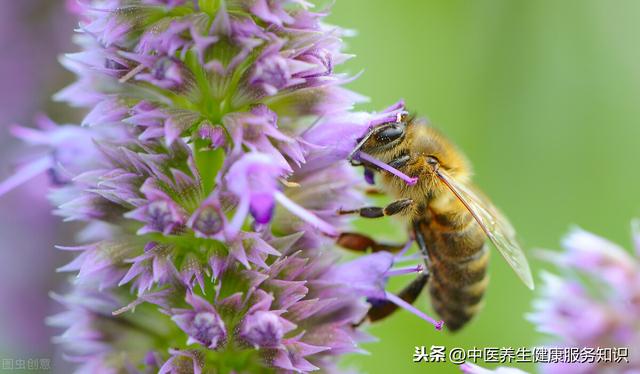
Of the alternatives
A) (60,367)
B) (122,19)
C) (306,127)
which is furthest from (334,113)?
(60,367)

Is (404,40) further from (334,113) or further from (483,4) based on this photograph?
(334,113)

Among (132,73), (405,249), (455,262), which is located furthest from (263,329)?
(455,262)

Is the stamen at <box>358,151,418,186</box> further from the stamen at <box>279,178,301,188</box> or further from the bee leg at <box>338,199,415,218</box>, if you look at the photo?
the stamen at <box>279,178,301,188</box>

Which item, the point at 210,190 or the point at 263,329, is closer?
the point at 263,329

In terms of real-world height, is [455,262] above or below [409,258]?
below

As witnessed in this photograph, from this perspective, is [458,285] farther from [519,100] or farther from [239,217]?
[519,100]

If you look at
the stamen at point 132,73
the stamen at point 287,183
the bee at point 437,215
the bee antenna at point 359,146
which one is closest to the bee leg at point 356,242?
the bee at point 437,215
